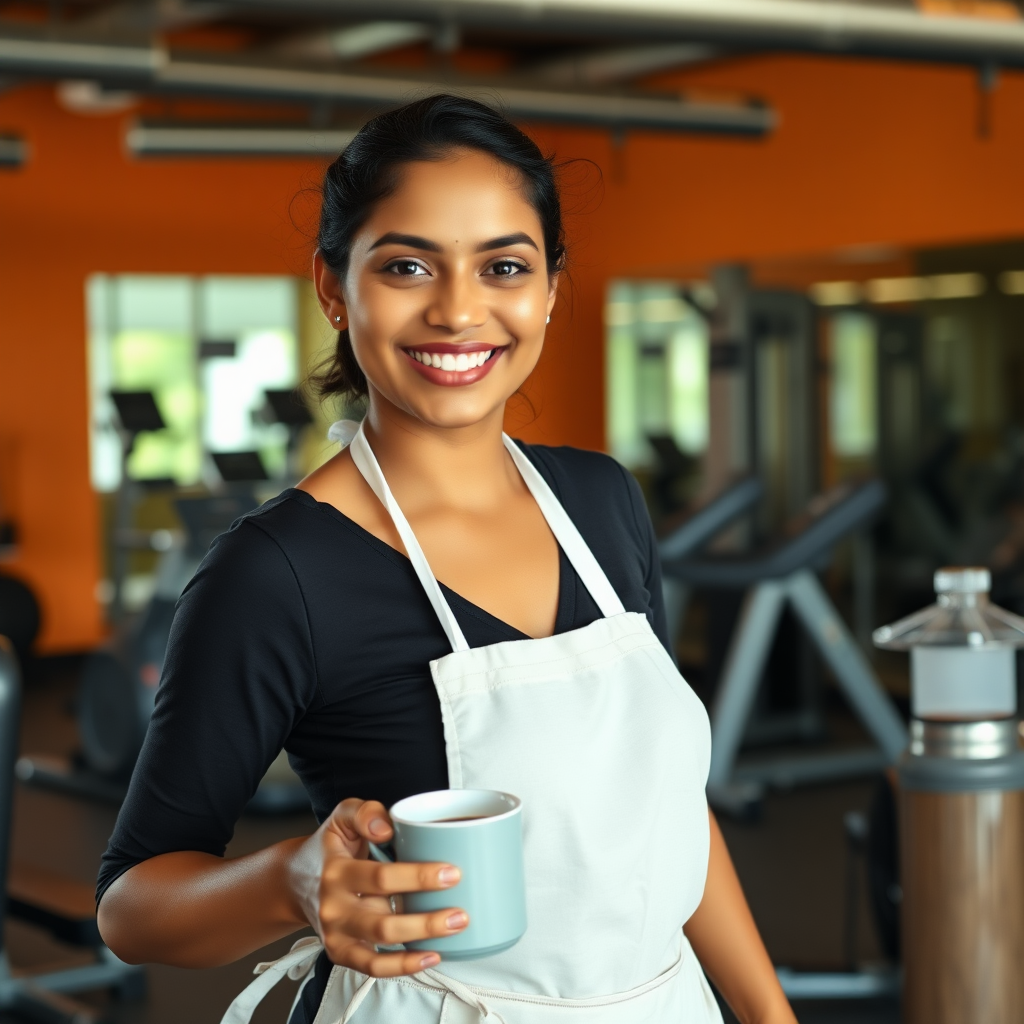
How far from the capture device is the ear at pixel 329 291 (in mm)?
1254

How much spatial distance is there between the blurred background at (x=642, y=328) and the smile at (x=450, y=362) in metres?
1.72

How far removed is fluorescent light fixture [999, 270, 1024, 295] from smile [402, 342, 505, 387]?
5.65m

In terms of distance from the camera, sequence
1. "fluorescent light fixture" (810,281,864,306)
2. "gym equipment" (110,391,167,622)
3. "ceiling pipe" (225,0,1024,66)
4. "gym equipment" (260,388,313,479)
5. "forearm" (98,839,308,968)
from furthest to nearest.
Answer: "fluorescent light fixture" (810,281,864,306) < "gym equipment" (110,391,167,622) < "gym equipment" (260,388,313,479) < "ceiling pipe" (225,0,1024,66) < "forearm" (98,839,308,968)

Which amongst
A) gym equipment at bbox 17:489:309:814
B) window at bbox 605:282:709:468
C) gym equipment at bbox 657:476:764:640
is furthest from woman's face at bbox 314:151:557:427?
window at bbox 605:282:709:468

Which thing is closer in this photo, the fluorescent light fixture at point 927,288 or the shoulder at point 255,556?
the shoulder at point 255,556

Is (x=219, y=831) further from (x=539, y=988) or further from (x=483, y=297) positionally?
(x=483, y=297)

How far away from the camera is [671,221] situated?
816 cm

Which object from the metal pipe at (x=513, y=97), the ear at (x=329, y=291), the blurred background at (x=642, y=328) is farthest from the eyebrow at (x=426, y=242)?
the metal pipe at (x=513, y=97)

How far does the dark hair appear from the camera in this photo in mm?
1159

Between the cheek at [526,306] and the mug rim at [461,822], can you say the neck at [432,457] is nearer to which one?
the cheek at [526,306]

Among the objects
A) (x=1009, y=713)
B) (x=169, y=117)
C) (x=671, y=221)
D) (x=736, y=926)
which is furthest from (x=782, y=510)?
(x=736, y=926)

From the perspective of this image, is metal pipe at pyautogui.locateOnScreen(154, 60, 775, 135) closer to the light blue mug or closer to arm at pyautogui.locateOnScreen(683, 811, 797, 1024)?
arm at pyautogui.locateOnScreen(683, 811, 797, 1024)

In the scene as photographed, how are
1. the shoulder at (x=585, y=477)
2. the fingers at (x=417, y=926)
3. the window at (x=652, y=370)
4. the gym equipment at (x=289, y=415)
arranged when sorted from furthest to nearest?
1. the window at (x=652, y=370)
2. the gym equipment at (x=289, y=415)
3. the shoulder at (x=585, y=477)
4. the fingers at (x=417, y=926)

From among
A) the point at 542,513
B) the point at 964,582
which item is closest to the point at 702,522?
the point at 964,582
